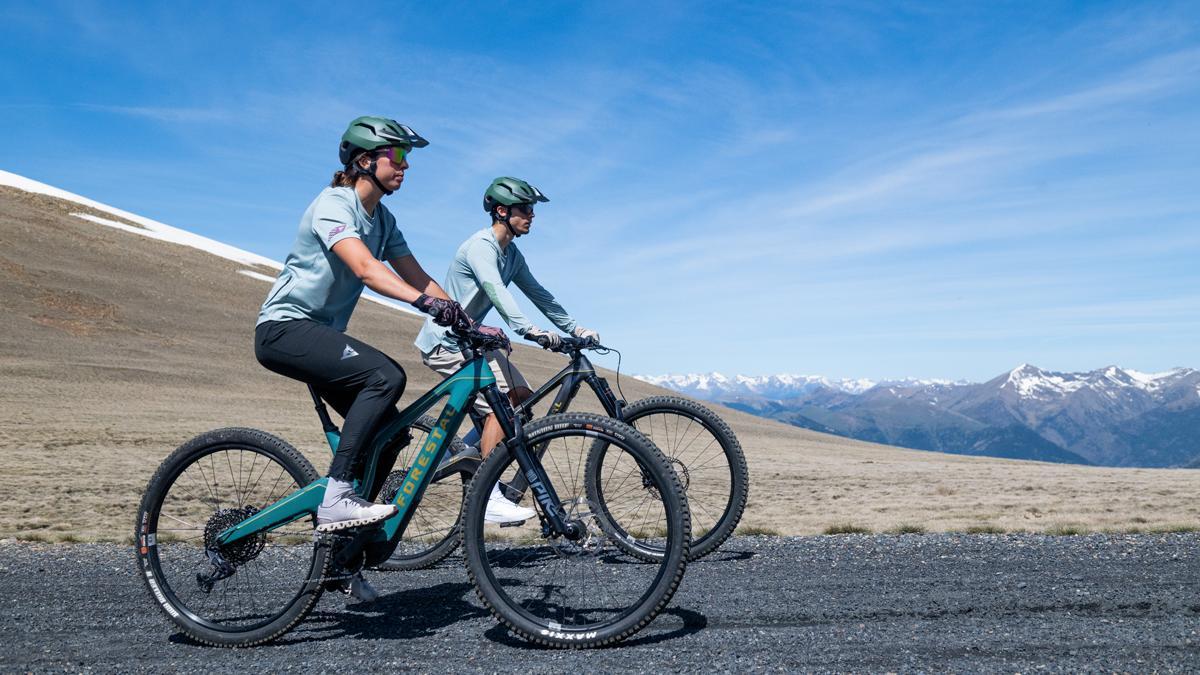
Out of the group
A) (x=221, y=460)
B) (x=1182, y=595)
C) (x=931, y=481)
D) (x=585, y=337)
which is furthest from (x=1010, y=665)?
(x=931, y=481)

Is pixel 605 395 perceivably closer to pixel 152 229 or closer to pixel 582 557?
pixel 582 557

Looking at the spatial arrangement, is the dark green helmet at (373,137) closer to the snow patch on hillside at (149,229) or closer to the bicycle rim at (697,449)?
the bicycle rim at (697,449)

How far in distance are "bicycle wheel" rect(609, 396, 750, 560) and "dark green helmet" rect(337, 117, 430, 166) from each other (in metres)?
2.72

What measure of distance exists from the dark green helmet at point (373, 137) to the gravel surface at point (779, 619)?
2783 millimetres

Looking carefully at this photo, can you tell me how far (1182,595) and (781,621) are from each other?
2.50 m

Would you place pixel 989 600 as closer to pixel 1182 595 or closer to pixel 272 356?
pixel 1182 595

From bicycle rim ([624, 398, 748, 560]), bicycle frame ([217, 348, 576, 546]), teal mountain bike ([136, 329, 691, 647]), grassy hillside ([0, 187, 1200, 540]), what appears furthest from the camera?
grassy hillside ([0, 187, 1200, 540])

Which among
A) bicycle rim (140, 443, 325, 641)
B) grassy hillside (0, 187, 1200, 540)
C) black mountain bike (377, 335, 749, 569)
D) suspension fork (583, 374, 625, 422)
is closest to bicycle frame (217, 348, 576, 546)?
bicycle rim (140, 443, 325, 641)

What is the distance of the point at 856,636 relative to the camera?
419 centimetres

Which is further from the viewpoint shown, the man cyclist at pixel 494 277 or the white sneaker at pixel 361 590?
the man cyclist at pixel 494 277

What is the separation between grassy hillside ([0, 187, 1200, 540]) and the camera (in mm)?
10414

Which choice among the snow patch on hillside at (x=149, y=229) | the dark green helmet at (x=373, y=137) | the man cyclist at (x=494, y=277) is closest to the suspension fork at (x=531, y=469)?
the dark green helmet at (x=373, y=137)

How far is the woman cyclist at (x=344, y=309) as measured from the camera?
4.31 m

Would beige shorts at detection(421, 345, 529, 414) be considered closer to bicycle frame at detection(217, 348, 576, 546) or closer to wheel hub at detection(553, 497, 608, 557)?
bicycle frame at detection(217, 348, 576, 546)
